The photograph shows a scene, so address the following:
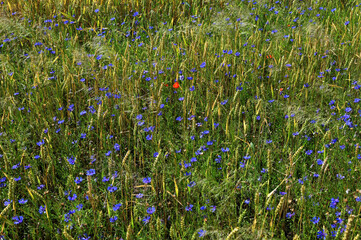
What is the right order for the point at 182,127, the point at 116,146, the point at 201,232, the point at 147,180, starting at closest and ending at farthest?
the point at 201,232
the point at 147,180
the point at 116,146
the point at 182,127

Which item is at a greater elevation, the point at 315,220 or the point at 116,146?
the point at 116,146

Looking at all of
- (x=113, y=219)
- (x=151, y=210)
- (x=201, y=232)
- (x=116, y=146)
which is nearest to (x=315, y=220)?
(x=201, y=232)

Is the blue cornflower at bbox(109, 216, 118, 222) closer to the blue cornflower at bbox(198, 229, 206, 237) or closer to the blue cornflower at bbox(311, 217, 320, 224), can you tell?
the blue cornflower at bbox(198, 229, 206, 237)

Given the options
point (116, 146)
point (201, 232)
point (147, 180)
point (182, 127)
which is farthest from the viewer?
point (182, 127)

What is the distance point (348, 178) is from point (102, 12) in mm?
2870

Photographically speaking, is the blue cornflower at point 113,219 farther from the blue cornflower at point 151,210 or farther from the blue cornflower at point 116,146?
the blue cornflower at point 116,146

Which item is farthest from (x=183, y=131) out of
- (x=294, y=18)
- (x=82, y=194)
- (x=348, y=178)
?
(x=294, y=18)

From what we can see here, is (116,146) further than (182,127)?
No

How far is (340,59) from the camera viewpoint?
2982mm

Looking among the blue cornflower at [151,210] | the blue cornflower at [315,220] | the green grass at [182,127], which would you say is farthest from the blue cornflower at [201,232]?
the blue cornflower at [315,220]

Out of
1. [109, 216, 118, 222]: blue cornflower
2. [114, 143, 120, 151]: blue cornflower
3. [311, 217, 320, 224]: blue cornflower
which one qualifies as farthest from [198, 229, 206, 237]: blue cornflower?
[114, 143, 120, 151]: blue cornflower

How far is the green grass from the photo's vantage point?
6.14 feet

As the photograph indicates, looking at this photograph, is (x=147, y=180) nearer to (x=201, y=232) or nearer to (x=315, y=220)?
(x=201, y=232)

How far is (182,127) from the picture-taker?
8.02 feet
